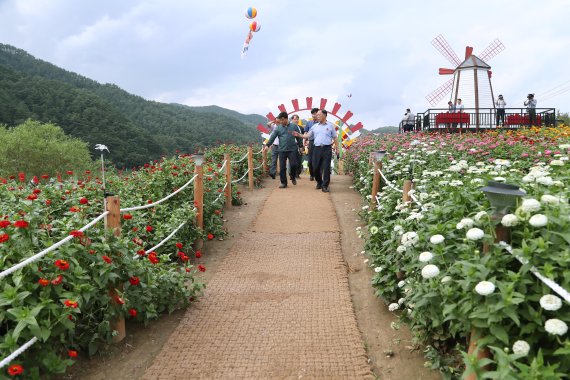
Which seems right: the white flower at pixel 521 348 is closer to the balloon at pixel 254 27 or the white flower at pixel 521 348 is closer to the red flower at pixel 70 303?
the red flower at pixel 70 303

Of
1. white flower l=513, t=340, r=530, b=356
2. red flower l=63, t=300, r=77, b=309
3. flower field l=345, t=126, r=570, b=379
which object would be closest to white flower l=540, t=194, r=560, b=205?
flower field l=345, t=126, r=570, b=379

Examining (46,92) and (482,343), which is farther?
(46,92)

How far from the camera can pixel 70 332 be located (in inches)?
113

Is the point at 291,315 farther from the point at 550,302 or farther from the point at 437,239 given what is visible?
the point at 550,302

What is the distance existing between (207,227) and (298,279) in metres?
2.11

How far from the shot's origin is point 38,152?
38969 millimetres

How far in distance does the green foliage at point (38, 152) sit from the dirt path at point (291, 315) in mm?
33490

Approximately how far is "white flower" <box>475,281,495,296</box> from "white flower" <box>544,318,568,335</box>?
0.26 meters

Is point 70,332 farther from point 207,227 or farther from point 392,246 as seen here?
point 207,227

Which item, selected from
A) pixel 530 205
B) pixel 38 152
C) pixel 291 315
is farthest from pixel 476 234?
pixel 38 152

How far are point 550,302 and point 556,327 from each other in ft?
0.34

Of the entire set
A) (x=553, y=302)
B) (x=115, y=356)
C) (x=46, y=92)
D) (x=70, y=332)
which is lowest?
(x=115, y=356)

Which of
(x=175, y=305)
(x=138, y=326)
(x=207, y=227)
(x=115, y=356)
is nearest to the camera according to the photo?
(x=115, y=356)

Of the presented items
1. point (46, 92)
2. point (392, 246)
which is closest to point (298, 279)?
point (392, 246)
